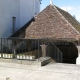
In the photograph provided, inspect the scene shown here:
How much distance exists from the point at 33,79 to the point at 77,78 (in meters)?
1.88

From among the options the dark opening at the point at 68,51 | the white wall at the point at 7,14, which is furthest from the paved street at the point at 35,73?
the dark opening at the point at 68,51

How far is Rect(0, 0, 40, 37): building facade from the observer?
15210 mm

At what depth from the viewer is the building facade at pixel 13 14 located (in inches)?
599

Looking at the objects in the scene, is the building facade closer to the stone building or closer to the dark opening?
the stone building

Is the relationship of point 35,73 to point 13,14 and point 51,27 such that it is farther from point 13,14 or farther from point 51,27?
point 13,14

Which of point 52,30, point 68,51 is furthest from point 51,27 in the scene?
point 68,51

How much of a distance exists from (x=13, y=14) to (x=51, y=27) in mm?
4010

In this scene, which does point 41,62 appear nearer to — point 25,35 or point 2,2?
point 25,35

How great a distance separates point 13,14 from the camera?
1694 centimetres

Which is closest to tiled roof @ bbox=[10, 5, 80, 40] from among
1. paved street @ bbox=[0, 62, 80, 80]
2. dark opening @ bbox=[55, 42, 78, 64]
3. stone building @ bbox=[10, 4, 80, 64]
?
stone building @ bbox=[10, 4, 80, 64]

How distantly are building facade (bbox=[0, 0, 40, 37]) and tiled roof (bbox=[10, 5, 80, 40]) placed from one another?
172 centimetres

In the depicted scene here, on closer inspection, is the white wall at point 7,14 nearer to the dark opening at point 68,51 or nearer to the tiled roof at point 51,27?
the tiled roof at point 51,27

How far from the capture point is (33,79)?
25.0 ft

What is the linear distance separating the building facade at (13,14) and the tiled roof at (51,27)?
1719 millimetres
